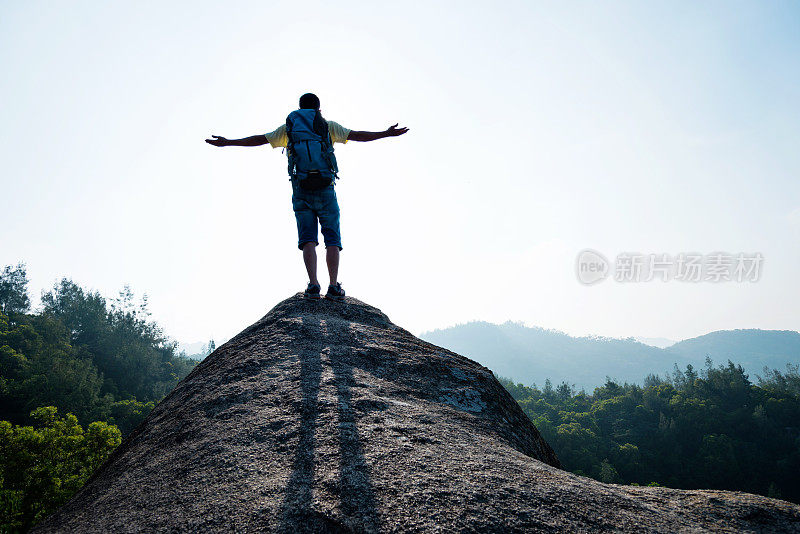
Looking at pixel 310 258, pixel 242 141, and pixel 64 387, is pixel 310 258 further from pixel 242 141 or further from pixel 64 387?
pixel 64 387

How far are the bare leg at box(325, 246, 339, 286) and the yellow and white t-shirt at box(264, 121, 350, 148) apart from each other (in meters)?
1.53

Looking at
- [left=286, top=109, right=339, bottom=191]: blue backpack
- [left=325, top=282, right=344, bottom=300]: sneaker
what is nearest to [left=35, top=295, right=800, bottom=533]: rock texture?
[left=325, top=282, right=344, bottom=300]: sneaker

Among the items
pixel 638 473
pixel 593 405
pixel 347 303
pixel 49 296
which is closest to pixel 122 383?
pixel 49 296

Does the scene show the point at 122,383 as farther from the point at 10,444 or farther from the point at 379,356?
the point at 379,356

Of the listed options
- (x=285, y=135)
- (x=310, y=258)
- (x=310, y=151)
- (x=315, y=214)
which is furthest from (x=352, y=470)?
(x=285, y=135)

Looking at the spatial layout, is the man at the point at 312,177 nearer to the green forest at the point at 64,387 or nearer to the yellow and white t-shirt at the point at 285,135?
the yellow and white t-shirt at the point at 285,135

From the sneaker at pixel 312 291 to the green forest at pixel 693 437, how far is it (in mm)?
66196

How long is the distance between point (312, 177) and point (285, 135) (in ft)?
2.83

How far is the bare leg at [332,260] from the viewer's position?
5477 mm

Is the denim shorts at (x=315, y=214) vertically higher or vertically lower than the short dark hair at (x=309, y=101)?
lower

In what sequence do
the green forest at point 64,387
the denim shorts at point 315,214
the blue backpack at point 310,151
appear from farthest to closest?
the green forest at point 64,387 → the denim shorts at point 315,214 → the blue backpack at point 310,151

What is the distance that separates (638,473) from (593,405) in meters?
28.8

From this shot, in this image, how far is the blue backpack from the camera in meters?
5.24

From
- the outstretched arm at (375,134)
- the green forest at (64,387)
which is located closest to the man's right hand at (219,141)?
the outstretched arm at (375,134)
